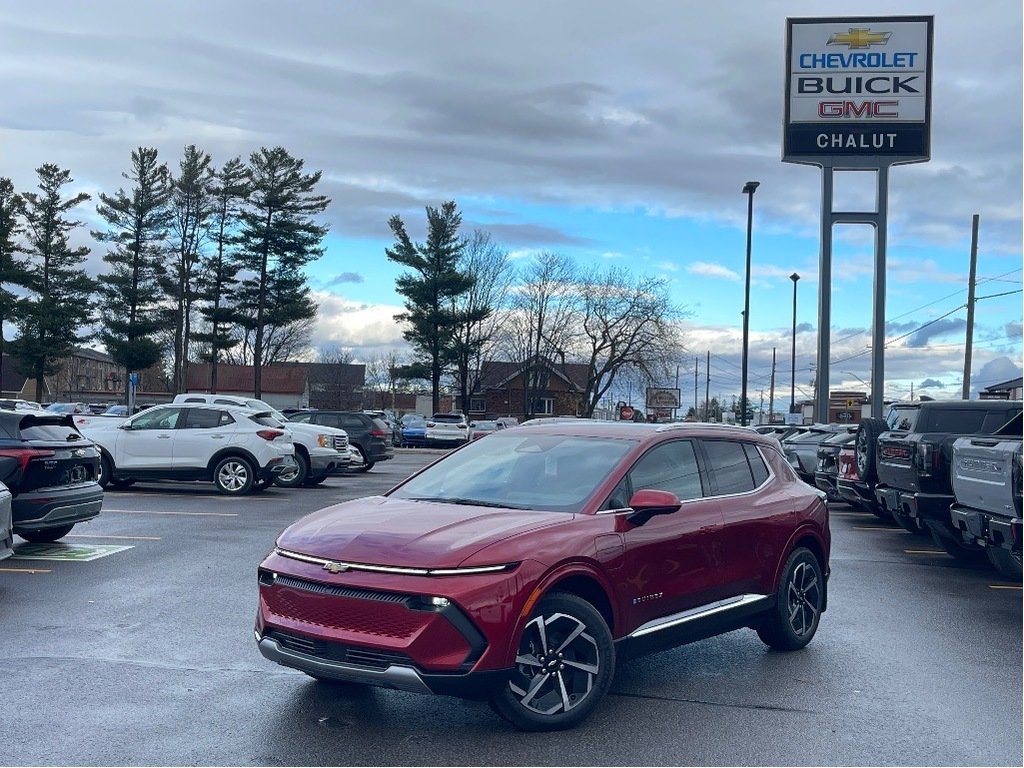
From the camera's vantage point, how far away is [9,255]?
178ft

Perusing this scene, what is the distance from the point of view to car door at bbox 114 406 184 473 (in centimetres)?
1888

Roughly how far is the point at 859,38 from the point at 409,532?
28.1 metres

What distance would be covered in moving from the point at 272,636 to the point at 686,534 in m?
2.58

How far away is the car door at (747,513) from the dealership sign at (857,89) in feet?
80.3

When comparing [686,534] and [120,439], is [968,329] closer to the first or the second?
[120,439]

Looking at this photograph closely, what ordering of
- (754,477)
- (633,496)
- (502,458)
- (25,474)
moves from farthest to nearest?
(25,474)
(754,477)
(502,458)
(633,496)

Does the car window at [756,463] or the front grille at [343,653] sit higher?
the car window at [756,463]

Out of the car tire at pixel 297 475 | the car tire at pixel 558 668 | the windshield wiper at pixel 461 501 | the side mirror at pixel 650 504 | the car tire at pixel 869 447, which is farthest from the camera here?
the car tire at pixel 297 475

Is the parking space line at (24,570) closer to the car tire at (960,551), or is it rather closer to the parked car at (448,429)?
the car tire at (960,551)

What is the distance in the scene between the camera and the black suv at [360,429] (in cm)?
2645

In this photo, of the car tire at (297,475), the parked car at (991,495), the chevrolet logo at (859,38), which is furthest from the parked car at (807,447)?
the parked car at (991,495)

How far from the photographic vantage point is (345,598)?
5352mm

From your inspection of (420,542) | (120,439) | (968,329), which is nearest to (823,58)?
(968,329)

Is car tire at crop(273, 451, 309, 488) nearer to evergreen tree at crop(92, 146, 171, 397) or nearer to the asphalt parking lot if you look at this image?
the asphalt parking lot
